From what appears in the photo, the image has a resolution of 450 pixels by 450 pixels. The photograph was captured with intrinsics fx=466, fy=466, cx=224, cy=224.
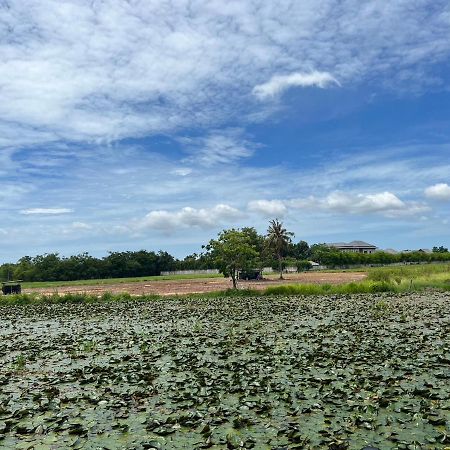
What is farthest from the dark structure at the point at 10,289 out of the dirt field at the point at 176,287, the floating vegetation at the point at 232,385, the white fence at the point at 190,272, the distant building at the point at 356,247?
the distant building at the point at 356,247

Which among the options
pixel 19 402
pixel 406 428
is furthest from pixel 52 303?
pixel 406 428

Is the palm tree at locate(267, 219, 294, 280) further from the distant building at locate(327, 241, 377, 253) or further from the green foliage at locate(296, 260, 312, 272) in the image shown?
the distant building at locate(327, 241, 377, 253)

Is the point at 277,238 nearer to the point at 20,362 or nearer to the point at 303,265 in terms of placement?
the point at 303,265

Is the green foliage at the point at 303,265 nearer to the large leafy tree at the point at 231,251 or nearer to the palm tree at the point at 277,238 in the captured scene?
the palm tree at the point at 277,238

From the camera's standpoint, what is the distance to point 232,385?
29.2 feet

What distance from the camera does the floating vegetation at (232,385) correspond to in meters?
6.41

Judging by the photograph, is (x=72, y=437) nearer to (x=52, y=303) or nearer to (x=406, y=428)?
(x=406, y=428)

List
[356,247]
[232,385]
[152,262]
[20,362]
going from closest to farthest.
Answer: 1. [232,385]
2. [20,362]
3. [152,262]
4. [356,247]

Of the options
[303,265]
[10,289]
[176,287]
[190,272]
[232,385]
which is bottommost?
[232,385]

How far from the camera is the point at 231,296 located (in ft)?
107

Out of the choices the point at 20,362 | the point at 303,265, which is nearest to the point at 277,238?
the point at 303,265

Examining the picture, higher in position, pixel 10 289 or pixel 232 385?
pixel 10 289

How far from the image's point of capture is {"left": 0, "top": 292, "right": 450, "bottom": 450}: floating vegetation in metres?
6.41

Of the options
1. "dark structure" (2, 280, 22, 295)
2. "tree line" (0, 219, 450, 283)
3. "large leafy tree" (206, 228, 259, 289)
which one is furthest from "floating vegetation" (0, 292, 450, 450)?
"tree line" (0, 219, 450, 283)
